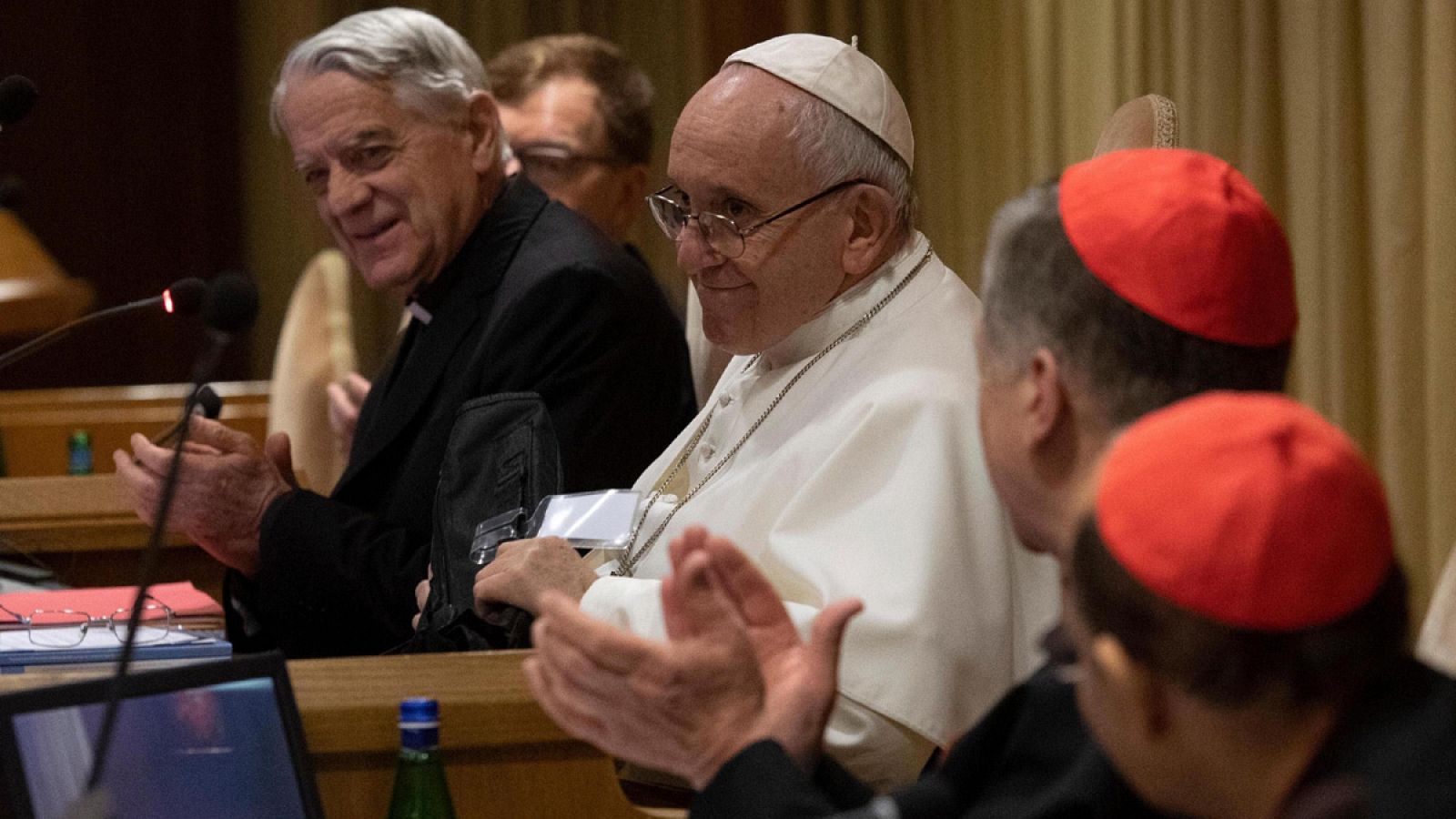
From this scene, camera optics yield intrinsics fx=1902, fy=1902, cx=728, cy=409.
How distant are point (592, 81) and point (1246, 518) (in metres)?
4.16

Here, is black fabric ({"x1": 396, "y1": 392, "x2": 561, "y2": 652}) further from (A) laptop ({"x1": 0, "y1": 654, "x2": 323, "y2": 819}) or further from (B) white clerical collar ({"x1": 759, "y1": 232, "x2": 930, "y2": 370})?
(A) laptop ({"x1": 0, "y1": 654, "x2": 323, "y2": 819})

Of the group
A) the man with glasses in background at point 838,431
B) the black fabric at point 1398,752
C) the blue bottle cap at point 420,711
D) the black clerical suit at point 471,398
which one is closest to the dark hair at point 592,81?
the black clerical suit at point 471,398

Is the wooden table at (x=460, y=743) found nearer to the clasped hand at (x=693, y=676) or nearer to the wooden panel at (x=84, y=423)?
the clasped hand at (x=693, y=676)

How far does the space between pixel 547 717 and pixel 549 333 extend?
1.40m

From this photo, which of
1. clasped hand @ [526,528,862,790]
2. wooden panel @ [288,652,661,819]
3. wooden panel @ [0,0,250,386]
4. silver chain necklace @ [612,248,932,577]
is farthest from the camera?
wooden panel @ [0,0,250,386]

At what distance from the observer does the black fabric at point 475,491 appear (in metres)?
2.88

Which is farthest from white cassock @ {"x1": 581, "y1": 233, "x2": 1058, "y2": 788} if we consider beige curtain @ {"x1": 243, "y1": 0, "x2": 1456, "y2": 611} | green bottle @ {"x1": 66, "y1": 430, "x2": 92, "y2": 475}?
green bottle @ {"x1": 66, "y1": 430, "x2": 92, "y2": 475}

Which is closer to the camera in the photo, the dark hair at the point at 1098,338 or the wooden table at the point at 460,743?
the dark hair at the point at 1098,338

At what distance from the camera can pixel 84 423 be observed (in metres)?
5.79

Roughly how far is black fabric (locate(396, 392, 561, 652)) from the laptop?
28.1 inches

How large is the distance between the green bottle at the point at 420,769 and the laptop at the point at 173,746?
106 mm

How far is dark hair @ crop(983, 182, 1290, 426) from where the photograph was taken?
1821 mm

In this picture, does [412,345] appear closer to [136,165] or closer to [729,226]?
[729,226]

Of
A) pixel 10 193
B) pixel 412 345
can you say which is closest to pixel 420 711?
pixel 10 193
